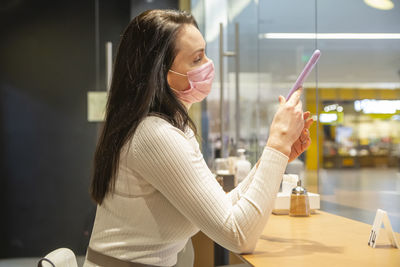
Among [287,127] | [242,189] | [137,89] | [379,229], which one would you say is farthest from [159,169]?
[379,229]

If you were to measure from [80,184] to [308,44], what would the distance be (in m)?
3.30

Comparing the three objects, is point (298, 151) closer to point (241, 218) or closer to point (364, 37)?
point (241, 218)

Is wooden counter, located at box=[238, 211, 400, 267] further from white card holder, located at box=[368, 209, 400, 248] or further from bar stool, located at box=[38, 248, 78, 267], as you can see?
bar stool, located at box=[38, 248, 78, 267]

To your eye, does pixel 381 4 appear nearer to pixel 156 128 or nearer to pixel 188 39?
pixel 188 39

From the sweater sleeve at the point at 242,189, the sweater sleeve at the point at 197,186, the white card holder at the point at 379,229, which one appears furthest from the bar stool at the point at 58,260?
the white card holder at the point at 379,229

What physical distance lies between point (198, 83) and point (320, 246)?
1.88 ft

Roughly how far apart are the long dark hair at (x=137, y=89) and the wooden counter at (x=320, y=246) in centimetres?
42

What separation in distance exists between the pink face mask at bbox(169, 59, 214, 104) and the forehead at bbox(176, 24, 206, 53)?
0.23 feet

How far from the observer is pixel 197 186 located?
99 cm

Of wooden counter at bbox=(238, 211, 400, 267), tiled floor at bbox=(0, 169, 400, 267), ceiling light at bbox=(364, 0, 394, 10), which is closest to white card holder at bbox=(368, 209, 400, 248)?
wooden counter at bbox=(238, 211, 400, 267)

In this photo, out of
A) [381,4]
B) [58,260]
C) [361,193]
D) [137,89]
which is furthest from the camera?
[361,193]

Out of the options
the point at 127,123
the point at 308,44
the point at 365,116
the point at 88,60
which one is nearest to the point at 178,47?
the point at 127,123

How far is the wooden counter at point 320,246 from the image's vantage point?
111 centimetres

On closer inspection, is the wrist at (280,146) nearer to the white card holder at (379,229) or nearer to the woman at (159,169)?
the woman at (159,169)
